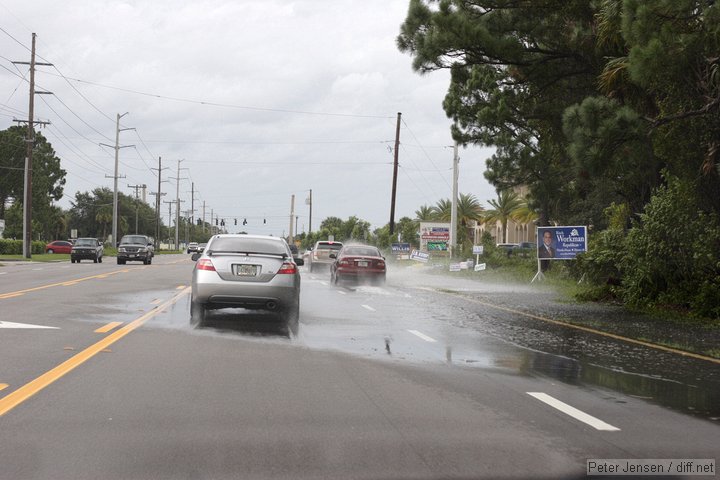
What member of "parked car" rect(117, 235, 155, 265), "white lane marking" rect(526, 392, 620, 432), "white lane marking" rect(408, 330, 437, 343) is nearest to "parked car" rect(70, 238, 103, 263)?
"parked car" rect(117, 235, 155, 265)

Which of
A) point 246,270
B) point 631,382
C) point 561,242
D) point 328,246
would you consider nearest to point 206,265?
point 246,270

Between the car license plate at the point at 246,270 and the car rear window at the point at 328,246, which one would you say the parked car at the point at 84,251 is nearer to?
the car rear window at the point at 328,246

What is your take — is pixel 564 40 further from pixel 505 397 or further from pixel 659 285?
pixel 505 397

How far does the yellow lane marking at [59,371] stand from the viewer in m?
7.27

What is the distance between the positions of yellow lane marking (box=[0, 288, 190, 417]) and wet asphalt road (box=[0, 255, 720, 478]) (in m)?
0.04

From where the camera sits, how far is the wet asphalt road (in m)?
5.60

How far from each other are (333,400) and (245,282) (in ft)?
23.5

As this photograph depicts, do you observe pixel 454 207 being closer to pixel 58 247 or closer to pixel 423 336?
pixel 423 336

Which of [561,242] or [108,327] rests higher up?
[561,242]

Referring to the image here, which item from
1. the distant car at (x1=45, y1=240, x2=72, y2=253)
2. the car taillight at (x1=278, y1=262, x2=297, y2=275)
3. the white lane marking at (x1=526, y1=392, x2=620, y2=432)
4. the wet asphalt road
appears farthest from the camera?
the distant car at (x1=45, y1=240, x2=72, y2=253)

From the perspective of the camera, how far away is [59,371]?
8.92 metres

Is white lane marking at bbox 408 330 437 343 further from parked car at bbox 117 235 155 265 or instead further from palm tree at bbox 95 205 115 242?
palm tree at bbox 95 205 115 242

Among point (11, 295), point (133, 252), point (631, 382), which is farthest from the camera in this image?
point (133, 252)

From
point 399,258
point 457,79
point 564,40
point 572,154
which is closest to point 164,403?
point 572,154
